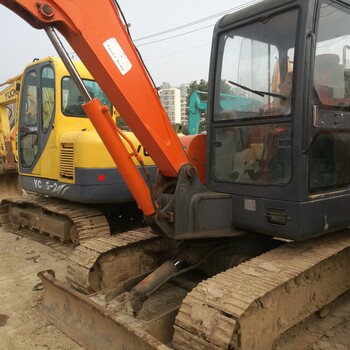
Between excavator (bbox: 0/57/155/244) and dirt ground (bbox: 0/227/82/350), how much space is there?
387 millimetres

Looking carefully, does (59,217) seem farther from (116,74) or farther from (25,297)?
(116,74)

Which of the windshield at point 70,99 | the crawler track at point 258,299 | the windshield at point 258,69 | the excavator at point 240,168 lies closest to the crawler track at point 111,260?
the excavator at point 240,168

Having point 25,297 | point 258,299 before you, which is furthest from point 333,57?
point 25,297

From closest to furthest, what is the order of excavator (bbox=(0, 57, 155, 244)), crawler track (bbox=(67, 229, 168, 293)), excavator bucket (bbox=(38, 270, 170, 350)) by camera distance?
1. excavator bucket (bbox=(38, 270, 170, 350))
2. crawler track (bbox=(67, 229, 168, 293))
3. excavator (bbox=(0, 57, 155, 244))

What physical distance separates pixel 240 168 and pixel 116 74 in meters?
1.14

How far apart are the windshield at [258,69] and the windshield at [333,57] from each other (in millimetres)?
210

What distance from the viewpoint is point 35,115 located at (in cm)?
588

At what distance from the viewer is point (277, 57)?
276 centimetres

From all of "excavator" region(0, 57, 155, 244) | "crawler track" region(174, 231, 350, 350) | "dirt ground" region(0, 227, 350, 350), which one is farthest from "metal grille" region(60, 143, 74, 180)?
"crawler track" region(174, 231, 350, 350)

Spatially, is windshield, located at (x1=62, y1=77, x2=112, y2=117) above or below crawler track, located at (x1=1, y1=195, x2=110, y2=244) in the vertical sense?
above

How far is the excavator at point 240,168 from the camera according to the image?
249 cm

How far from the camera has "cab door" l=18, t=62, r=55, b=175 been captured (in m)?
5.59

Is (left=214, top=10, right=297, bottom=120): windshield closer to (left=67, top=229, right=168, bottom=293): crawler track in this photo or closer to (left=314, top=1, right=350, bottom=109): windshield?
(left=314, top=1, right=350, bottom=109): windshield

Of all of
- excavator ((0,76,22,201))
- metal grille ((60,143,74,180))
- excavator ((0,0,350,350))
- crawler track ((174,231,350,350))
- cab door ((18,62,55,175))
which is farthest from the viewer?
excavator ((0,76,22,201))
